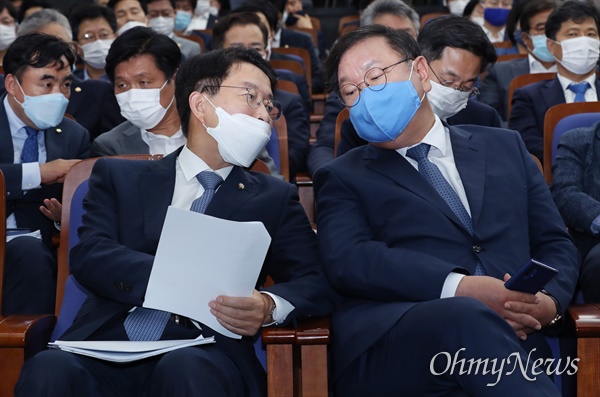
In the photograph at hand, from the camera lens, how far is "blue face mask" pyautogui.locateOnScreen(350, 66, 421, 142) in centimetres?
227

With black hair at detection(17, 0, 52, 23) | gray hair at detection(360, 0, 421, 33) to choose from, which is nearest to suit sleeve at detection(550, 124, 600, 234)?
gray hair at detection(360, 0, 421, 33)

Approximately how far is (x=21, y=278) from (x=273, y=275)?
820 mm

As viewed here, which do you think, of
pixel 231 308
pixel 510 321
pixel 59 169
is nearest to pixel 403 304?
pixel 510 321

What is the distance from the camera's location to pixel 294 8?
779 centimetres

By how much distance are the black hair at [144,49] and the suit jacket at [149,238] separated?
3.21 ft

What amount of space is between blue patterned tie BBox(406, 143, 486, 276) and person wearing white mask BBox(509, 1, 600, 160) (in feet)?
5.46

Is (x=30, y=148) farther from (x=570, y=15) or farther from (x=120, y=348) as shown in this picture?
(x=570, y=15)

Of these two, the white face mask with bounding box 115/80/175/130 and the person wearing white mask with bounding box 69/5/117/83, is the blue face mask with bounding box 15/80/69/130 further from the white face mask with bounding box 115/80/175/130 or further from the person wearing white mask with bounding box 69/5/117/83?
the person wearing white mask with bounding box 69/5/117/83

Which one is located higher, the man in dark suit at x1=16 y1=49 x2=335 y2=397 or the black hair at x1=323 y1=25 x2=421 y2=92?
the black hair at x1=323 y1=25 x2=421 y2=92

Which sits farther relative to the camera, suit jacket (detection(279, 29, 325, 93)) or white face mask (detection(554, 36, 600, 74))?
suit jacket (detection(279, 29, 325, 93))

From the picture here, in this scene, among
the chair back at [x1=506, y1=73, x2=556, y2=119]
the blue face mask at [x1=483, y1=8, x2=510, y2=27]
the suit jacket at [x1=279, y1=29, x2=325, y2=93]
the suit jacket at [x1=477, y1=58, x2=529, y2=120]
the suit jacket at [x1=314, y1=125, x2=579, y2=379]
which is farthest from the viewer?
the blue face mask at [x1=483, y1=8, x2=510, y2=27]

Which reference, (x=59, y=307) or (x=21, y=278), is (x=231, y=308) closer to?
(x=59, y=307)

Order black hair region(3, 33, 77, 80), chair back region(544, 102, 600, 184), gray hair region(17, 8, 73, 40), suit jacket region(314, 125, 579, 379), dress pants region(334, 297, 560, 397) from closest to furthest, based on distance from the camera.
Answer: dress pants region(334, 297, 560, 397), suit jacket region(314, 125, 579, 379), chair back region(544, 102, 600, 184), black hair region(3, 33, 77, 80), gray hair region(17, 8, 73, 40)

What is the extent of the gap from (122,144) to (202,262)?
135 cm
